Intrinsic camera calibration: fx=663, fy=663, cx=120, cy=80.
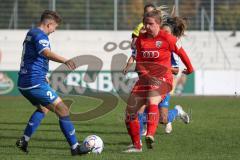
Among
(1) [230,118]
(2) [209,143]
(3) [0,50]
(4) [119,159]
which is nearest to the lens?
(4) [119,159]

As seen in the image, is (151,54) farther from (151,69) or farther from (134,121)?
(134,121)

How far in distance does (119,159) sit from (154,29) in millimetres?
2205

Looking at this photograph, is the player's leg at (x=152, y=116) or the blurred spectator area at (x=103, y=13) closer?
the player's leg at (x=152, y=116)

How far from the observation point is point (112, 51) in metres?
31.0

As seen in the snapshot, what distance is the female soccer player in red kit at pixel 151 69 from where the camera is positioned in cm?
1000

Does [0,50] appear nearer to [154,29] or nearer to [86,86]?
[86,86]

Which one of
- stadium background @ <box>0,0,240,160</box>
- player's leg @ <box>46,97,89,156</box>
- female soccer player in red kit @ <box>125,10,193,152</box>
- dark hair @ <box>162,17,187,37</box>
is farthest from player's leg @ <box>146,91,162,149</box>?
stadium background @ <box>0,0,240,160</box>

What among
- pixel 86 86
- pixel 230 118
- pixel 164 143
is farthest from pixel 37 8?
pixel 164 143

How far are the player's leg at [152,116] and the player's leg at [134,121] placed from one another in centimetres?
19

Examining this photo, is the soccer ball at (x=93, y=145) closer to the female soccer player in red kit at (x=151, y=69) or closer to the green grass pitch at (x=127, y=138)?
the green grass pitch at (x=127, y=138)

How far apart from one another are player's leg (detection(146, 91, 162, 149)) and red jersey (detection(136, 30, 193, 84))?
38 cm

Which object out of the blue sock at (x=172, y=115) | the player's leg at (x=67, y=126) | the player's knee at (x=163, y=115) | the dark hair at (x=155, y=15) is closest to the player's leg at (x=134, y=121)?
the player's leg at (x=67, y=126)

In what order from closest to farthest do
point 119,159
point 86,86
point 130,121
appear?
point 119,159 → point 130,121 → point 86,86

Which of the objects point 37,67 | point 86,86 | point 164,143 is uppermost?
point 37,67
